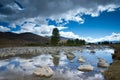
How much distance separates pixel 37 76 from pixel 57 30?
282 feet

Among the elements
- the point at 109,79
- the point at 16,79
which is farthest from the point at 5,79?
the point at 109,79

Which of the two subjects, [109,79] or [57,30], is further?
[57,30]

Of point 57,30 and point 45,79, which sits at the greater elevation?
point 57,30

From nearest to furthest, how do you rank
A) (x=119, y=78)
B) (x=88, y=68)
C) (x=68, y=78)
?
(x=119, y=78) → (x=68, y=78) → (x=88, y=68)

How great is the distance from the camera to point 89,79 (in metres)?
18.1

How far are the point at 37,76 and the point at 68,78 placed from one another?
3.50 m

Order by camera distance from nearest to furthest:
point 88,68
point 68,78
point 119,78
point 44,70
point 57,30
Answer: point 119,78, point 68,78, point 44,70, point 88,68, point 57,30

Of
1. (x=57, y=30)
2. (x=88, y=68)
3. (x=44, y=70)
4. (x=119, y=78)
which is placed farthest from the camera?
(x=57, y=30)

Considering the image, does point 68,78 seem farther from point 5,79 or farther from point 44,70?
point 5,79

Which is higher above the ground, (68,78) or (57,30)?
(57,30)

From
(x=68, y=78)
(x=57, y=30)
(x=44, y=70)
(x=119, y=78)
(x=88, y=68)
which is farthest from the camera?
(x=57, y=30)

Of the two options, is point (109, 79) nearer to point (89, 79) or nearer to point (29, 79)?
point (89, 79)

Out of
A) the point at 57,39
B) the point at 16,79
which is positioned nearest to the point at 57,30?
the point at 57,39

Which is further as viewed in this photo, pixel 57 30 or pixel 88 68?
pixel 57 30
